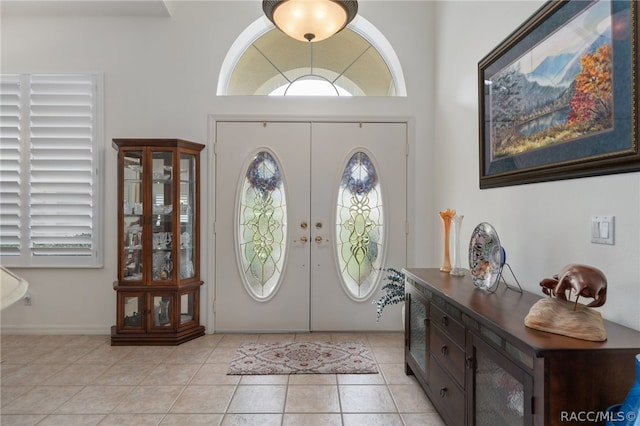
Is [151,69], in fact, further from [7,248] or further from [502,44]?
[502,44]

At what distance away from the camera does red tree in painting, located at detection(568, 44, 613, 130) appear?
4.99ft

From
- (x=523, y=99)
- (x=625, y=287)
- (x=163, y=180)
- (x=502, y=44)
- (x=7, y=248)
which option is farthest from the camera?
(x=7, y=248)

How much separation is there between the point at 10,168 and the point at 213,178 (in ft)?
6.61

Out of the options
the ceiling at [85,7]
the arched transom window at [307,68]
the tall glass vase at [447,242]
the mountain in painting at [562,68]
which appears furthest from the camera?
the arched transom window at [307,68]

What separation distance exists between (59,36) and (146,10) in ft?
3.16

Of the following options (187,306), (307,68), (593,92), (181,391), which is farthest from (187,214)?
(593,92)

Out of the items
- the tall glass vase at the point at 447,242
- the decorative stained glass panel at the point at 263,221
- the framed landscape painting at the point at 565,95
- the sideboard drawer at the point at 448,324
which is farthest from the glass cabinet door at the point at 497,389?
the decorative stained glass panel at the point at 263,221

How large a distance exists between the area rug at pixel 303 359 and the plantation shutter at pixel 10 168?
2.62 m

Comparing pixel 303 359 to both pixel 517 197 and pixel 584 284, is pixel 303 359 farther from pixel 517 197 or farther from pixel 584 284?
pixel 584 284

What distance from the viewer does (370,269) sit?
12.5ft

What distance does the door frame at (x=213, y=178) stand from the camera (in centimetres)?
373

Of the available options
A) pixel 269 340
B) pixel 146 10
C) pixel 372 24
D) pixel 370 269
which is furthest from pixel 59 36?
pixel 370 269

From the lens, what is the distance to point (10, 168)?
3674 mm

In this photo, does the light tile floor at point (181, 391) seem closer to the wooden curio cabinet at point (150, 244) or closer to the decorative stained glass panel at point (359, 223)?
the wooden curio cabinet at point (150, 244)
